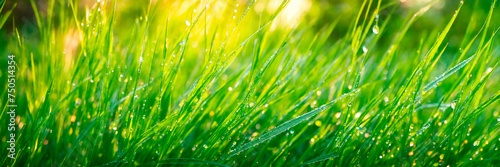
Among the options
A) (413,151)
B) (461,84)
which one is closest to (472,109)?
(461,84)

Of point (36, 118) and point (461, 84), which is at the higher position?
point (461, 84)

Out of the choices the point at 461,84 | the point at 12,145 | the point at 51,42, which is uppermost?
the point at 51,42

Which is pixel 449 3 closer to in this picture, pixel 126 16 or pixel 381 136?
pixel 126 16

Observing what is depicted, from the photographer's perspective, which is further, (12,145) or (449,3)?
(449,3)

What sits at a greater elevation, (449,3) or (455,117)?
(449,3)

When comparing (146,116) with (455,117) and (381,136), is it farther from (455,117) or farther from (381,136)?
(455,117)

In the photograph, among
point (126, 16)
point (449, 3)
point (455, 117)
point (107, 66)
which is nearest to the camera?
point (455, 117)

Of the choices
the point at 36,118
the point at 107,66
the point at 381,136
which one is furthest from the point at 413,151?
the point at 36,118

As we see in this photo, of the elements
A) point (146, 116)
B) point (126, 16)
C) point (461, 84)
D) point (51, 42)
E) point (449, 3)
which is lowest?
point (146, 116)

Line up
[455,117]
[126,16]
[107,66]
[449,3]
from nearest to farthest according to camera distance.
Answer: [455,117]
[107,66]
[126,16]
[449,3]
